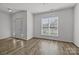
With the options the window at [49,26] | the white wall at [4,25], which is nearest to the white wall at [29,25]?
the window at [49,26]

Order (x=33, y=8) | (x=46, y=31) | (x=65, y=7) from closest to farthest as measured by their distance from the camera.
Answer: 1. (x=65, y=7)
2. (x=33, y=8)
3. (x=46, y=31)

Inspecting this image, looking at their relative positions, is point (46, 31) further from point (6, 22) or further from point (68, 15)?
point (6, 22)

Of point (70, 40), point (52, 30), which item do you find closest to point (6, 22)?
point (52, 30)

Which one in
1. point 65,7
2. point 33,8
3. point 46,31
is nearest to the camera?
point 65,7

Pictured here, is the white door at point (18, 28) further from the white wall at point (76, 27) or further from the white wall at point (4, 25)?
the white wall at point (76, 27)

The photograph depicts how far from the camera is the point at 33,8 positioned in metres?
1.76

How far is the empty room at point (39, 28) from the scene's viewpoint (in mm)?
1665

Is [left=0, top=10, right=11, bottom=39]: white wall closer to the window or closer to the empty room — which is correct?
the empty room

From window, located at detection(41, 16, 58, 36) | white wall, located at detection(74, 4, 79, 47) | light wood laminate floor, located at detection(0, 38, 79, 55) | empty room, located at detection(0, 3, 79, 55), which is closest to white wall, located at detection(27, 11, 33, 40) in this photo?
empty room, located at detection(0, 3, 79, 55)

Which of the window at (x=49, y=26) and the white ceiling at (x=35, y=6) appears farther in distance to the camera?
the window at (x=49, y=26)

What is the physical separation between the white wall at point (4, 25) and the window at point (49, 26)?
0.78m

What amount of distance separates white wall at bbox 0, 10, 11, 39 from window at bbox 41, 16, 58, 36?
30.6 inches
